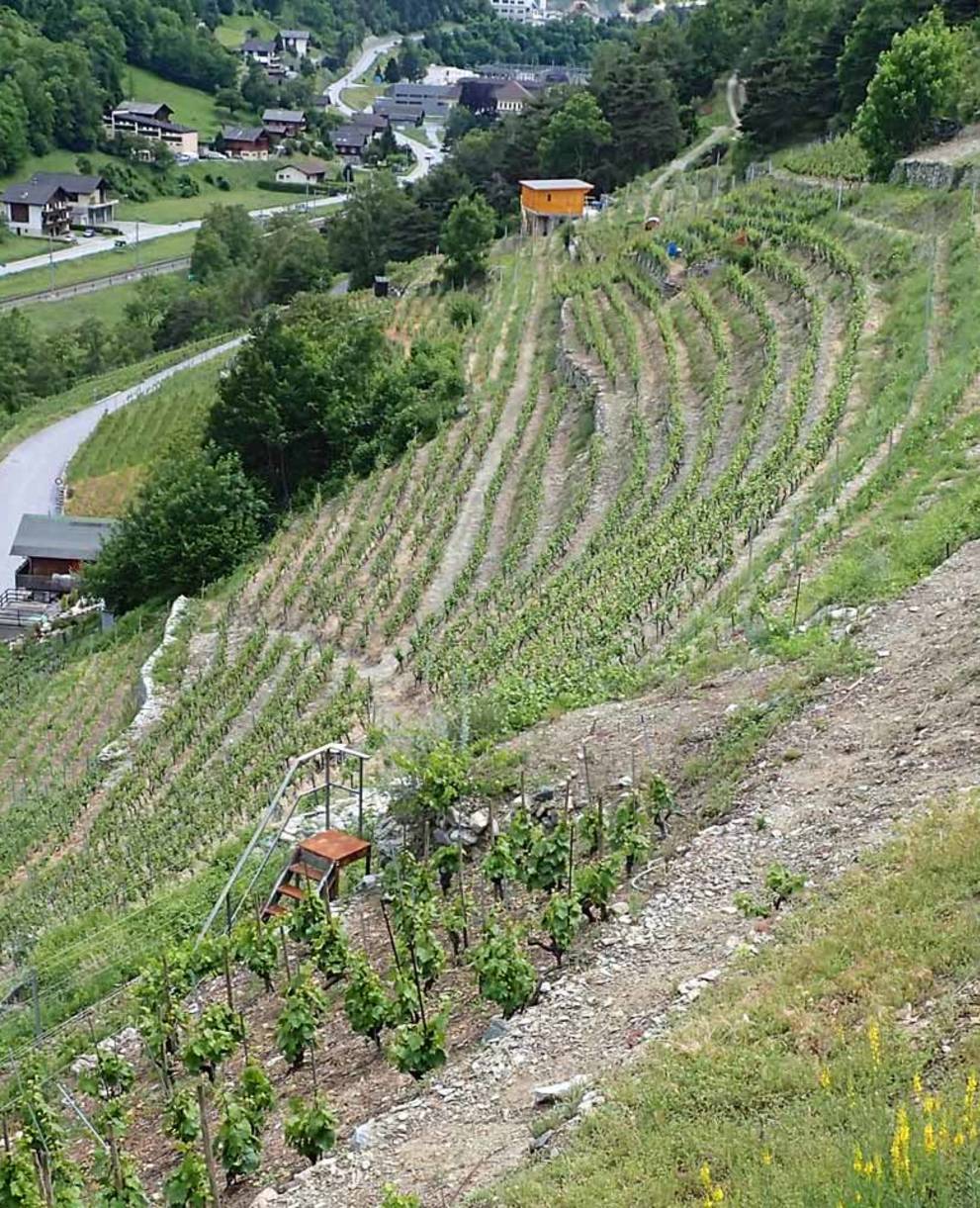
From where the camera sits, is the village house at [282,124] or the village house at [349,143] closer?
the village house at [282,124]

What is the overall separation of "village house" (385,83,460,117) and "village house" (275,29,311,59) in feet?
44.2

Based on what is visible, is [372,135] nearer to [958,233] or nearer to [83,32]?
[83,32]

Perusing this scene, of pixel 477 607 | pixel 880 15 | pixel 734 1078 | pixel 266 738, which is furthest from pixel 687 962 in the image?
pixel 880 15

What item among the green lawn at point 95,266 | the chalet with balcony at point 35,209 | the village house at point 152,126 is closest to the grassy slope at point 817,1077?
the green lawn at point 95,266

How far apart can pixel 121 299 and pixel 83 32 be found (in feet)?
208

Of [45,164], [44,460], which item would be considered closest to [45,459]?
[44,460]

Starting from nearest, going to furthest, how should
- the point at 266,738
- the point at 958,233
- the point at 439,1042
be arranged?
the point at 439,1042 → the point at 266,738 → the point at 958,233

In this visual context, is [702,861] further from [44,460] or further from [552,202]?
[552,202]

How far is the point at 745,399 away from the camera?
2747 centimetres

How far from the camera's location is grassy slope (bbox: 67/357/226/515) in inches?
1876

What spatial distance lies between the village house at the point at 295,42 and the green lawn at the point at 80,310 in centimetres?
9092

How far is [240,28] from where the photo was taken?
171m

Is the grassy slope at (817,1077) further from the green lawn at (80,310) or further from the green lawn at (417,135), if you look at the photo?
the green lawn at (417,135)

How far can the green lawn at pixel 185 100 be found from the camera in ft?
446
